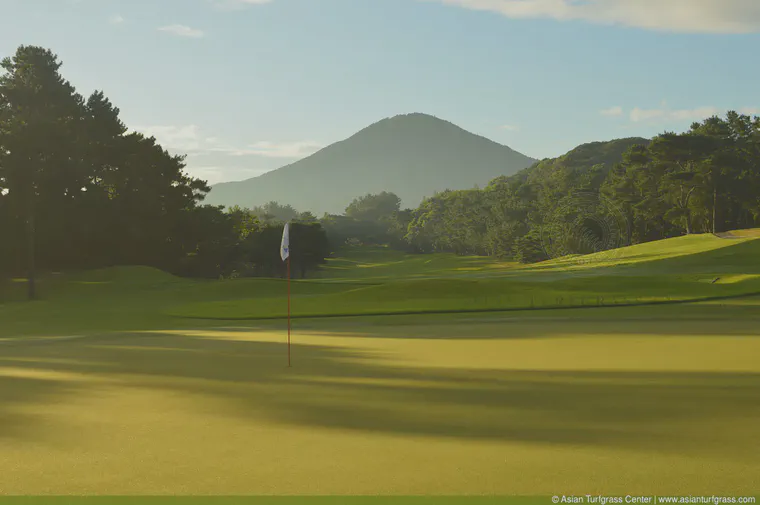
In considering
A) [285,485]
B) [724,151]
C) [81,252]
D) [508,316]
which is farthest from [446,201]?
[285,485]

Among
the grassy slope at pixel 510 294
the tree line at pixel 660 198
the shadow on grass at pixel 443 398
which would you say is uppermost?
the tree line at pixel 660 198

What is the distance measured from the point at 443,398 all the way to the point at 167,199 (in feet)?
215

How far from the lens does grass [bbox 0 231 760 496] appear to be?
645cm

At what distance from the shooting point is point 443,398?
10.3m

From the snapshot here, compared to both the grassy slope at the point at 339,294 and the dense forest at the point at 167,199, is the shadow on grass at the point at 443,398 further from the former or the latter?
the dense forest at the point at 167,199

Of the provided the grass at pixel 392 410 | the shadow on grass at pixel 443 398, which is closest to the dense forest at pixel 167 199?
the grass at pixel 392 410

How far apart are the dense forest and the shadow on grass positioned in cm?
4159

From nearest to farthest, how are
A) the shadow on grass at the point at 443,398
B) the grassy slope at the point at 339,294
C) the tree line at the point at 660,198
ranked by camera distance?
1. the shadow on grass at the point at 443,398
2. the grassy slope at the point at 339,294
3. the tree line at the point at 660,198

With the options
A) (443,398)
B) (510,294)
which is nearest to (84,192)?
(510,294)

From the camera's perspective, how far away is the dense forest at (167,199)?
5538cm

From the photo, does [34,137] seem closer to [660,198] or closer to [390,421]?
[390,421]

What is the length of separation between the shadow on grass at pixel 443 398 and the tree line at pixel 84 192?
136 ft

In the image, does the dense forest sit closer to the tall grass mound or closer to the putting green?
the tall grass mound

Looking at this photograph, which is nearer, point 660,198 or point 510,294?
point 510,294
